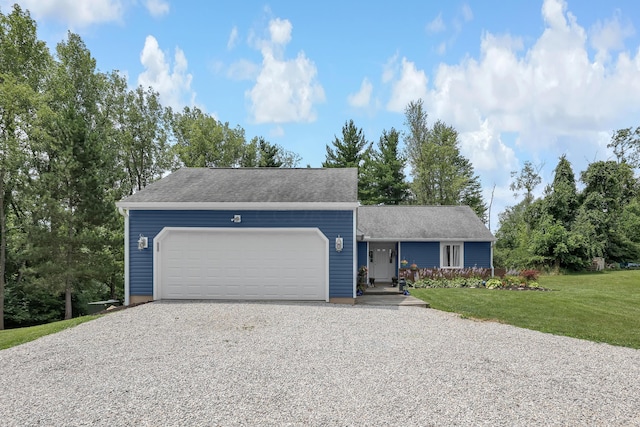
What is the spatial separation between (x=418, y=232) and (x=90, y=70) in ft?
68.3

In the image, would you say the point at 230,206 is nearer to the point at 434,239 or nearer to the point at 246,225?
the point at 246,225

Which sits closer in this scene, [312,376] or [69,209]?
[312,376]

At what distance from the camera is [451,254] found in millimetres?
20297

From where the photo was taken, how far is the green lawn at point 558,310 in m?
8.41

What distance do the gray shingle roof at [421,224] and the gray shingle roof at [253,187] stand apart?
17.8 feet

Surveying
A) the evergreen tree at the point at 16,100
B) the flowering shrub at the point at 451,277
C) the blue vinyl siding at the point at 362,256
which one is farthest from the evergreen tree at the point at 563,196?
the evergreen tree at the point at 16,100

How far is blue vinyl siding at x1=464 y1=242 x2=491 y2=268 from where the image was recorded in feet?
66.1

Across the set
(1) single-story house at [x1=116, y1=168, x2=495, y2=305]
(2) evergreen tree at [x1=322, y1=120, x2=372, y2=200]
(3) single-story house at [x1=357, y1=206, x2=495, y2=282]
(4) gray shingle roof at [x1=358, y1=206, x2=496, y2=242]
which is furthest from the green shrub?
(2) evergreen tree at [x1=322, y1=120, x2=372, y2=200]

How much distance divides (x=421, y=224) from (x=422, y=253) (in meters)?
1.66

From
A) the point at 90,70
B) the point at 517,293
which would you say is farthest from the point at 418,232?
the point at 90,70

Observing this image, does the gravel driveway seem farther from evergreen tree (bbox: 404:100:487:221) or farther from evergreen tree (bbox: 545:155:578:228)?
evergreen tree (bbox: 404:100:487:221)

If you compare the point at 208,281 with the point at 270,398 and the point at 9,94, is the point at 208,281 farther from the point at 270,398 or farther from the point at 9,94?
the point at 9,94

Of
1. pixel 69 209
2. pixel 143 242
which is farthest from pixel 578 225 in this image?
pixel 69 209

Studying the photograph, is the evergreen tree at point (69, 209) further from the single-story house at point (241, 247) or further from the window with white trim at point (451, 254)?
the window with white trim at point (451, 254)
